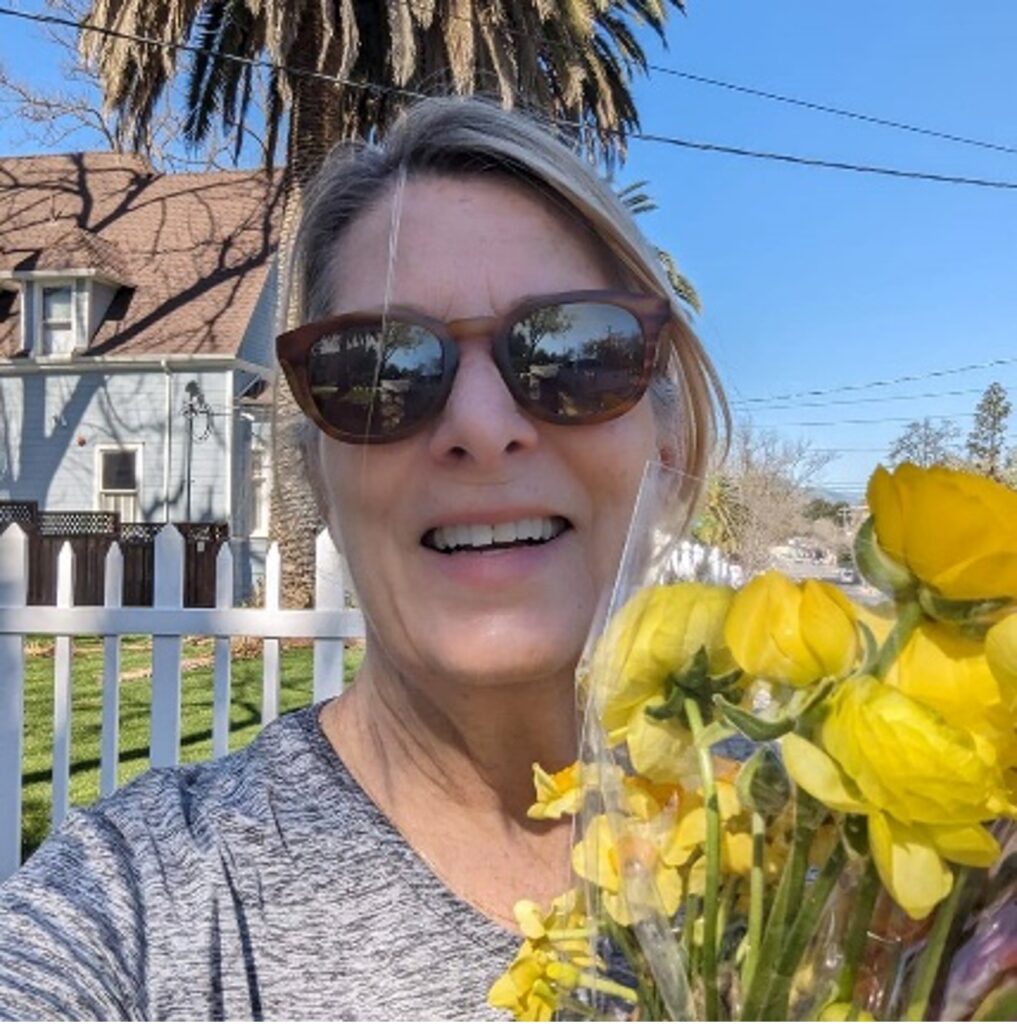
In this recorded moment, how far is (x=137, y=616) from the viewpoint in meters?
3.83

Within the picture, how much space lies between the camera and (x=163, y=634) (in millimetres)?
3797

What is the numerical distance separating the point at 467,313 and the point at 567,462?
17 cm

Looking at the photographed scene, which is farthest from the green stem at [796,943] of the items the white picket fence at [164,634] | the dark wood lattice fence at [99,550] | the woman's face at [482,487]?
the dark wood lattice fence at [99,550]

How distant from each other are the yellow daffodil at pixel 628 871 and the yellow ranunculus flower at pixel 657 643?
0.05 m

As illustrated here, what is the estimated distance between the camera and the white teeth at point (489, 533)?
104cm

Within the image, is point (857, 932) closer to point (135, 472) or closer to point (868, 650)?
point (868, 650)

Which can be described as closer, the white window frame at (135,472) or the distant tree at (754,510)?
the distant tree at (754,510)

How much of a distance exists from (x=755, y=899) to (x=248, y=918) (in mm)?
646

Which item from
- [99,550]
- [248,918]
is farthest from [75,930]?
[99,550]

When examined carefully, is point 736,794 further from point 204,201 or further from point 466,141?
point 204,201

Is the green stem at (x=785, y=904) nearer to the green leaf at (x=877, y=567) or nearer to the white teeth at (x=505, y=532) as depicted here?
the green leaf at (x=877, y=567)

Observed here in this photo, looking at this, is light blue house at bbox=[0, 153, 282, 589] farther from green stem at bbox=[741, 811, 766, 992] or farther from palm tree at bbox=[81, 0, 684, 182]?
green stem at bbox=[741, 811, 766, 992]

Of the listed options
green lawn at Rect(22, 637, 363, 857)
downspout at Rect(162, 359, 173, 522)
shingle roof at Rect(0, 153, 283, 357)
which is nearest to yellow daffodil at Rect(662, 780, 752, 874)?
green lawn at Rect(22, 637, 363, 857)

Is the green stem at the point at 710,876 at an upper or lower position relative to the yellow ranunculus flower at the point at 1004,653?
lower
